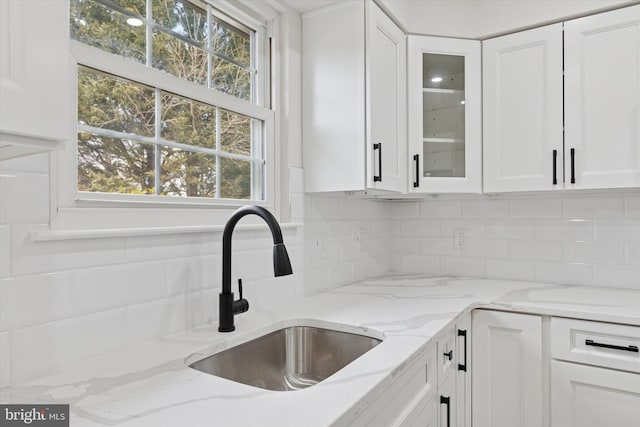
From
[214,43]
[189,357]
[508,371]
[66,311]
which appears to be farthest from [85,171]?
[508,371]

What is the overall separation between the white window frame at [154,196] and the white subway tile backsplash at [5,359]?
0.85 feet

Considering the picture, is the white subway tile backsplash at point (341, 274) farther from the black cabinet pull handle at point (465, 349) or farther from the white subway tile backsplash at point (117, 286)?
the white subway tile backsplash at point (117, 286)

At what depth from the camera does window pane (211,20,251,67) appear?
5.11 ft

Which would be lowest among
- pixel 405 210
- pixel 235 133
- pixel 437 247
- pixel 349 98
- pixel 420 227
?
pixel 437 247

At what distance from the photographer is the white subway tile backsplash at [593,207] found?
2043 mm

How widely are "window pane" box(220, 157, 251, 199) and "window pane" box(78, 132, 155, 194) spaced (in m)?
0.31

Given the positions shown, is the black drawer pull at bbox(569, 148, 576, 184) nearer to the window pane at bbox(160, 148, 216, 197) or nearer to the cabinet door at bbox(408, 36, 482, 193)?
the cabinet door at bbox(408, 36, 482, 193)

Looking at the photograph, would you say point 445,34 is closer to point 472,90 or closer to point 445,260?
point 472,90

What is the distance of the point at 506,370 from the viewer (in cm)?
172

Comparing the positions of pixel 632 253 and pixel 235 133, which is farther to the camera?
pixel 632 253

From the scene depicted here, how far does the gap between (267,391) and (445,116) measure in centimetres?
172

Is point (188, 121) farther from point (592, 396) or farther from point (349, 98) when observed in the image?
point (592, 396)

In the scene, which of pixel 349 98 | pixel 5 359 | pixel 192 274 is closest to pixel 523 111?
pixel 349 98

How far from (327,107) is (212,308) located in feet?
3.18
